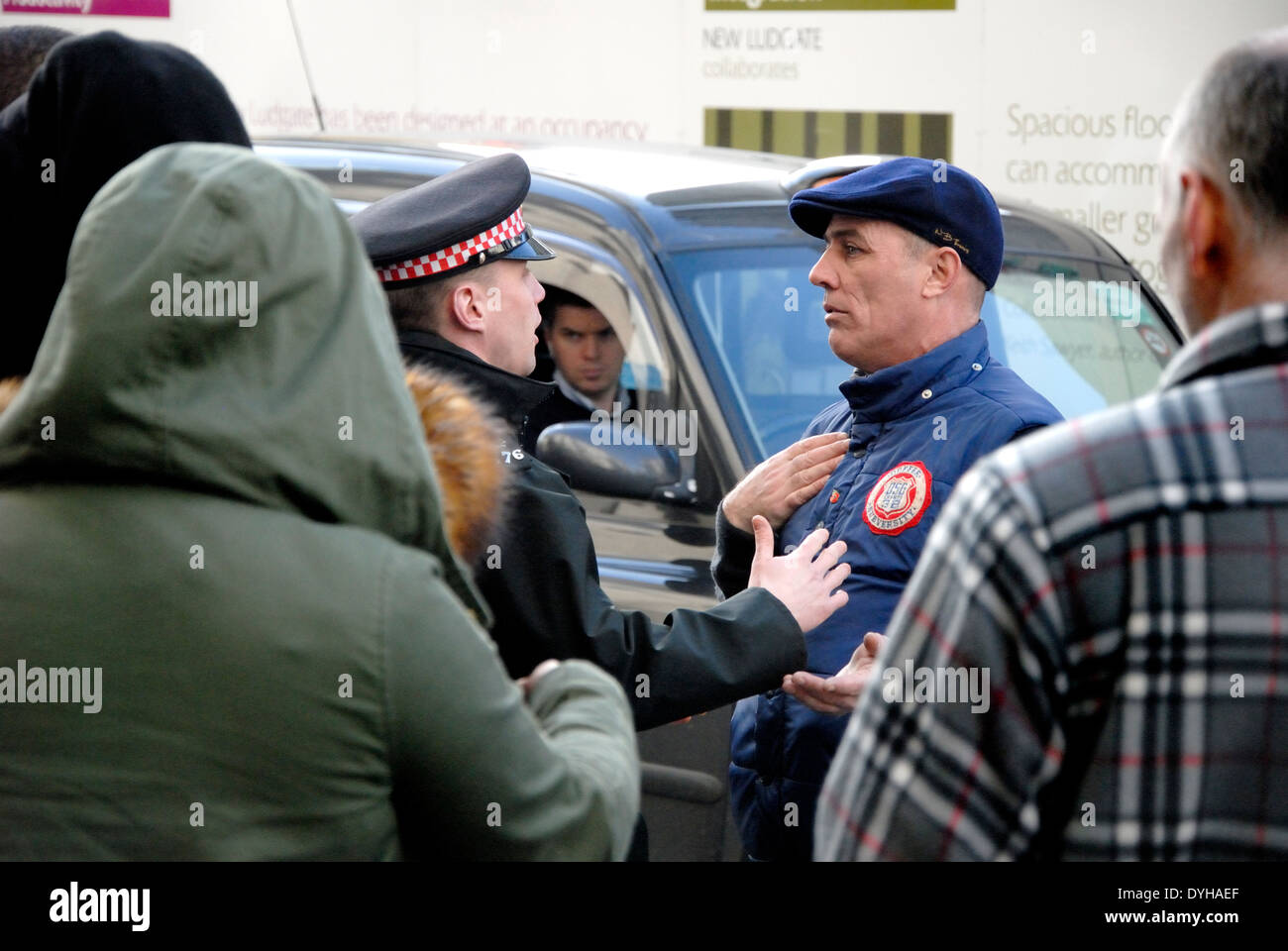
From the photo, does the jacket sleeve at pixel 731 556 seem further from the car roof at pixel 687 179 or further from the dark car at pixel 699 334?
the car roof at pixel 687 179

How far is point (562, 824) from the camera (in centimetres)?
153

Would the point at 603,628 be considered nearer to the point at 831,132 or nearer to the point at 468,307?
the point at 468,307

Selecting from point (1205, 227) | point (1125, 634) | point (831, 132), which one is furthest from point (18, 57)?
point (831, 132)

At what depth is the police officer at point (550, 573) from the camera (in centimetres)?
255

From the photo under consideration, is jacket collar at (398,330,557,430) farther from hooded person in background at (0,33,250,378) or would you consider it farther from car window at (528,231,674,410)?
car window at (528,231,674,410)

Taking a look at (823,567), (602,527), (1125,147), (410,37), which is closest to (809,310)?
(602,527)

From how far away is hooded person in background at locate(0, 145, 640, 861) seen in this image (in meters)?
1.40

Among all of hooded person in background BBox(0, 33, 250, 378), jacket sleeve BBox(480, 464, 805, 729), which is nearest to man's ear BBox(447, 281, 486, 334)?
jacket sleeve BBox(480, 464, 805, 729)

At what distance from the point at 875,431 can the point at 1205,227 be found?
1407mm

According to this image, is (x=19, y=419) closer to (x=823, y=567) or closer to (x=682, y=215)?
(x=823, y=567)

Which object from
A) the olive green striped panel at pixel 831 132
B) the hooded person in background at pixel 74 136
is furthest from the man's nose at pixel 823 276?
the olive green striped panel at pixel 831 132

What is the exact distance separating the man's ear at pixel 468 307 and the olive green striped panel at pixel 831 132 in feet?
16.1

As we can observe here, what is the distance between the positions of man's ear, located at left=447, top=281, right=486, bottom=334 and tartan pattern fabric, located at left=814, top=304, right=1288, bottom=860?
153 cm

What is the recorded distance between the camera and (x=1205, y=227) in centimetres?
138
